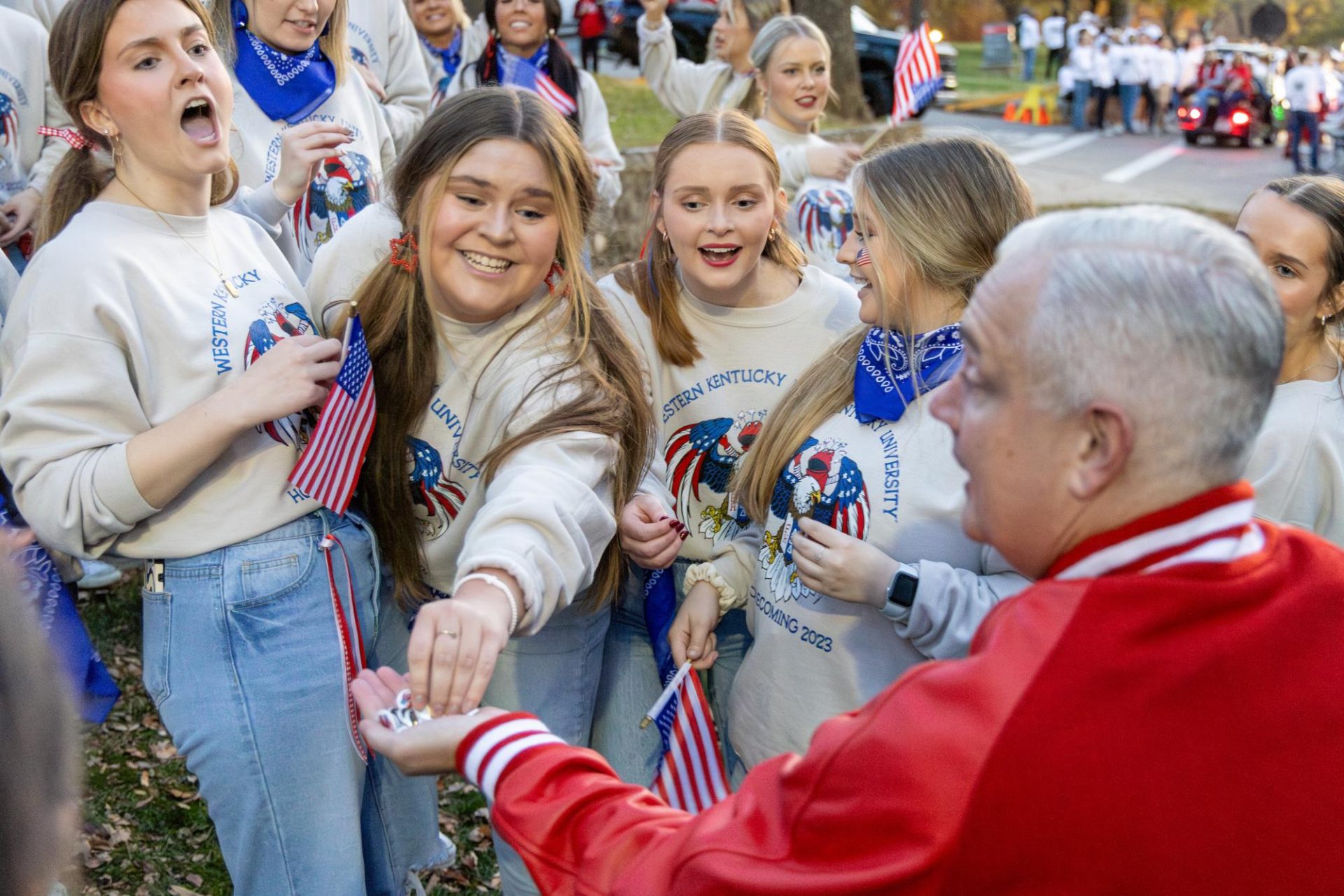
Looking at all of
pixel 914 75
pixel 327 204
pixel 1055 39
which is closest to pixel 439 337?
pixel 327 204

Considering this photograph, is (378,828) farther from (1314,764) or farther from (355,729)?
(1314,764)

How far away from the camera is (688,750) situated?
2.91 m

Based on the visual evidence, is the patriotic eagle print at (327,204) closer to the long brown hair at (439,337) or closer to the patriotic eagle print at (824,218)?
the long brown hair at (439,337)

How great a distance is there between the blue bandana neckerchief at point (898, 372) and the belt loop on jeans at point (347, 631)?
1205 mm

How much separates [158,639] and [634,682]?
1.23 metres

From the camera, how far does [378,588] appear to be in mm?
2883

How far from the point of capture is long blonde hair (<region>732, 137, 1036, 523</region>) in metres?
2.77

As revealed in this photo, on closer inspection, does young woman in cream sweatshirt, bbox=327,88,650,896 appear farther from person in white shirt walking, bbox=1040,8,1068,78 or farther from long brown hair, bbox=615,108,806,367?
person in white shirt walking, bbox=1040,8,1068,78

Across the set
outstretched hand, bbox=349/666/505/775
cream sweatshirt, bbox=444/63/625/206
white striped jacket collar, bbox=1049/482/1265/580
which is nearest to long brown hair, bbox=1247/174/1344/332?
white striped jacket collar, bbox=1049/482/1265/580

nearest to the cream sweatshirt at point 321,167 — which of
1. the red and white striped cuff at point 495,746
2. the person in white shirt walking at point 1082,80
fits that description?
the red and white striped cuff at point 495,746

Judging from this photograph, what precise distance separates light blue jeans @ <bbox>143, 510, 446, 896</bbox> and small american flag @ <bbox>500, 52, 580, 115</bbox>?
3.49 meters

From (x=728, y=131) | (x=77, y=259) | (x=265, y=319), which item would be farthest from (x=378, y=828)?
(x=728, y=131)

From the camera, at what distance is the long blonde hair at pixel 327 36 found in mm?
4227

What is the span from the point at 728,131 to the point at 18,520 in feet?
7.68
